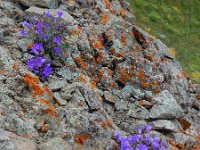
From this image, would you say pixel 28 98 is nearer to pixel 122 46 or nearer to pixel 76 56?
pixel 76 56

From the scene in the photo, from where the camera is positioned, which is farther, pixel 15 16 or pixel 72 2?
pixel 72 2

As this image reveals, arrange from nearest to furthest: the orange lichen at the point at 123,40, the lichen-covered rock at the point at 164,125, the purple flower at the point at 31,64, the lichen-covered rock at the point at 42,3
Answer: the purple flower at the point at 31,64 < the lichen-covered rock at the point at 164,125 < the orange lichen at the point at 123,40 < the lichen-covered rock at the point at 42,3

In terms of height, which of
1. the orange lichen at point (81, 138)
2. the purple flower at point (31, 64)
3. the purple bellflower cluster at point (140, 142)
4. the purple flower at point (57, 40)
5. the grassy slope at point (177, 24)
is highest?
the purple flower at point (57, 40)

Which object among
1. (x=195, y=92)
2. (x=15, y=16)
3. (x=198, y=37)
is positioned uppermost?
(x=15, y=16)

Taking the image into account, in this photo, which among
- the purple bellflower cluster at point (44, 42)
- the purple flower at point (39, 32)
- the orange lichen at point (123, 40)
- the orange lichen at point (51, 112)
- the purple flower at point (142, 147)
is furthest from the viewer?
the orange lichen at point (123, 40)

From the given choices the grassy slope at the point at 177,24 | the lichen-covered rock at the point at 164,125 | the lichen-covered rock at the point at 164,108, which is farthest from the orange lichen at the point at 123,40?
the grassy slope at the point at 177,24

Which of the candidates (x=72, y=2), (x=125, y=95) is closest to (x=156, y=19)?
(x=72, y=2)

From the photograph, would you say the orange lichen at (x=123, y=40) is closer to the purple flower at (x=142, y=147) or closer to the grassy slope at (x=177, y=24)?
the purple flower at (x=142, y=147)
